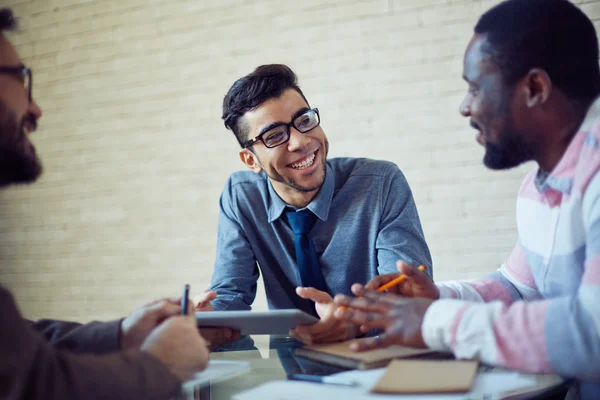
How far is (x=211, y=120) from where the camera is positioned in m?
4.16

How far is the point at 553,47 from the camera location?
122cm

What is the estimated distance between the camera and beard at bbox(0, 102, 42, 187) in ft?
3.91

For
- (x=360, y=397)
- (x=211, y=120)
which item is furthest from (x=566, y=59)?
(x=211, y=120)

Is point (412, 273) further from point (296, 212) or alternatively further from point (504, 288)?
point (296, 212)

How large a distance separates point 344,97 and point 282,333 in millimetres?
2417

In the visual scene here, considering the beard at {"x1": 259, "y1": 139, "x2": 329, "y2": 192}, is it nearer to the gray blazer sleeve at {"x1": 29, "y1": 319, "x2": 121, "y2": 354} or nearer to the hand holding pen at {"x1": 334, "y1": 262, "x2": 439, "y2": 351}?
the hand holding pen at {"x1": 334, "y1": 262, "x2": 439, "y2": 351}

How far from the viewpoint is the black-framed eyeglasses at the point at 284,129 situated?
7.27 ft

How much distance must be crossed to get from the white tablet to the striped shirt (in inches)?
14.7

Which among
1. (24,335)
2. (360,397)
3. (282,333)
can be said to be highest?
(24,335)

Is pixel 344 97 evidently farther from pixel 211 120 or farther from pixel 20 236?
pixel 20 236

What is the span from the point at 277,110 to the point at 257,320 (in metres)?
1.00

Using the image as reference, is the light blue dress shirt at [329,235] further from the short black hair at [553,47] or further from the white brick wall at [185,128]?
the white brick wall at [185,128]

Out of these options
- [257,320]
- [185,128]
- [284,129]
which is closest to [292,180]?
[284,129]

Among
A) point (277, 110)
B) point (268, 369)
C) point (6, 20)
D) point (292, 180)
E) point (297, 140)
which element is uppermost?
point (6, 20)
